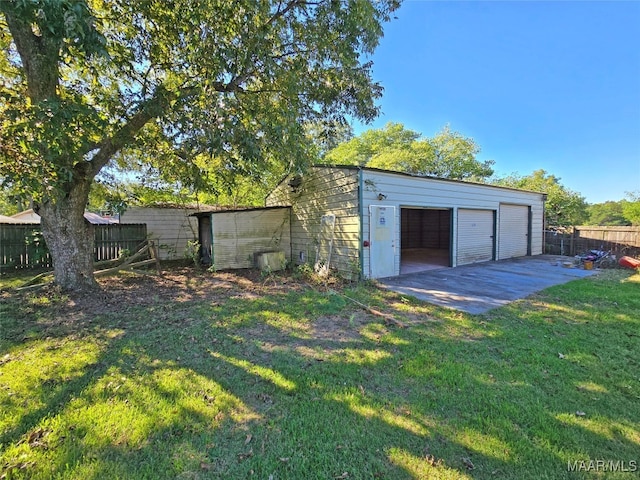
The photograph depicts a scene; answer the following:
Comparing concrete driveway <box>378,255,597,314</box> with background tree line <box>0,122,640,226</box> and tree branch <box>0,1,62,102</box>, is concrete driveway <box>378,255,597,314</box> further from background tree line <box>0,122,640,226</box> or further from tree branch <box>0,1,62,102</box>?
tree branch <box>0,1,62,102</box>

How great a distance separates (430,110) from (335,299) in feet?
61.2

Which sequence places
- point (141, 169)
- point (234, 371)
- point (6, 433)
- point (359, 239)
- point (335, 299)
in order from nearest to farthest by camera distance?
point (6, 433), point (234, 371), point (335, 299), point (359, 239), point (141, 169)

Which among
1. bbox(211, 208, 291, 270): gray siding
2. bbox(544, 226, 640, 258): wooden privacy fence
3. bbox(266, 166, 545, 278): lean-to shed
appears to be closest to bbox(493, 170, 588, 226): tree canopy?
bbox(544, 226, 640, 258): wooden privacy fence

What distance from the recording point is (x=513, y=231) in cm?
1110

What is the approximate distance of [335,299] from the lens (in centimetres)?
563

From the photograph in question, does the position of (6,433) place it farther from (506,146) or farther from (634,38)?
(506,146)

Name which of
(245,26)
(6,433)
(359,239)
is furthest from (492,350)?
(245,26)

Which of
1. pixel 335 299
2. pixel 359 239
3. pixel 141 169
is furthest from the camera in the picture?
pixel 141 169

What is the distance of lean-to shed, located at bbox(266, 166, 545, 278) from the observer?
23.3 ft

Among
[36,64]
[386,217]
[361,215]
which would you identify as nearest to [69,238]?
[36,64]

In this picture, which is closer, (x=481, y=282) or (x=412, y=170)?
(x=481, y=282)

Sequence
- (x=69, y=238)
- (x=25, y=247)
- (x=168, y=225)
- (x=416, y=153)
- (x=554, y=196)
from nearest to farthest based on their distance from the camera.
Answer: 1. (x=69, y=238)
2. (x=25, y=247)
3. (x=168, y=225)
4. (x=554, y=196)
5. (x=416, y=153)

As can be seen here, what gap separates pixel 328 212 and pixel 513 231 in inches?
310

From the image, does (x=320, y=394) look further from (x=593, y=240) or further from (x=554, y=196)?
(x=554, y=196)
